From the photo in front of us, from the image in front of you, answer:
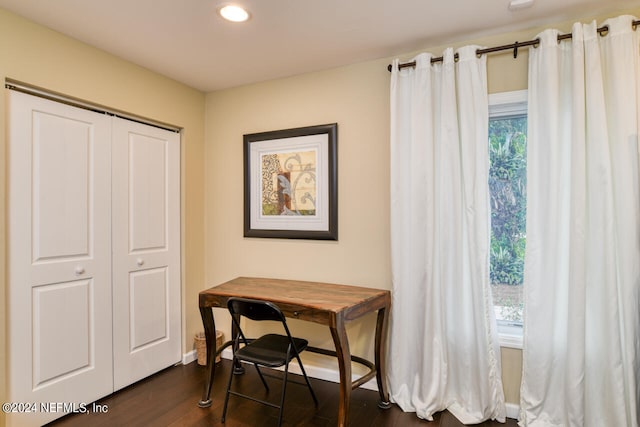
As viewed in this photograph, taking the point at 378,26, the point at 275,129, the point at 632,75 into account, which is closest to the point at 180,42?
the point at 275,129

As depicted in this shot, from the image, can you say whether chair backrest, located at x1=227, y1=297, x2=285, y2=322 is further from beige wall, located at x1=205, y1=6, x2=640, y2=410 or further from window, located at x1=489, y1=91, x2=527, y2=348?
window, located at x1=489, y1=91, x2=527, y2=348

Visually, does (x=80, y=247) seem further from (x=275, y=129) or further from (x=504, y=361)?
(x=504, y=361)

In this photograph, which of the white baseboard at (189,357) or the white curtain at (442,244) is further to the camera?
the white baseboard at (189,357)

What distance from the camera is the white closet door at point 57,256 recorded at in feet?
6.97

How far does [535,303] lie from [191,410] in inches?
89.6

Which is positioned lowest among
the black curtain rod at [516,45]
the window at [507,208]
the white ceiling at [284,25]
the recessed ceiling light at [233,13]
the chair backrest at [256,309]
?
the chair backrest at [256,309]

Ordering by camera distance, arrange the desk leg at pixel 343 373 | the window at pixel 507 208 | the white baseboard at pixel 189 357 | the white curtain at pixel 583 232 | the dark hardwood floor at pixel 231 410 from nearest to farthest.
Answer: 1. the white curtain at pixel 583 232
2. the desk leg at pixel 343 373
3. the dark hardwood floor at pixel 231 410
4. the window at pixel 507 208
5. the white baseboard at pixel 189 357

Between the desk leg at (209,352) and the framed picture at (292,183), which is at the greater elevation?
the framed picture at (292,183)

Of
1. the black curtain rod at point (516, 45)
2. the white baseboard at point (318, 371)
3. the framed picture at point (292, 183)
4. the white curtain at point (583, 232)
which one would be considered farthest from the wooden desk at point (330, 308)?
the black curtain rod at point (516, 45)

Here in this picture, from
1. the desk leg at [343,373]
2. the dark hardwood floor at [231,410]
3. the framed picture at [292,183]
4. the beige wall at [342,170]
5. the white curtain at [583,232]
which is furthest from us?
the framed picture at [292,183]

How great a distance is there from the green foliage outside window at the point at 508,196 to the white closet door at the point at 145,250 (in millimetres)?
2520

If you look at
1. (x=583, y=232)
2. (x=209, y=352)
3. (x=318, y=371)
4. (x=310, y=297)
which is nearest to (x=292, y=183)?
(x=310, y=297)

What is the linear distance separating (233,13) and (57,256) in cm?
185

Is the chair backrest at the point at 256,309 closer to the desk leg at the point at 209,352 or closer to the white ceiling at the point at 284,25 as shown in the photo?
the desk leg at the point at 209,352
